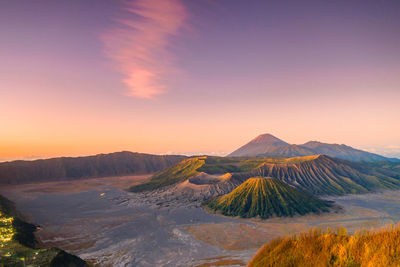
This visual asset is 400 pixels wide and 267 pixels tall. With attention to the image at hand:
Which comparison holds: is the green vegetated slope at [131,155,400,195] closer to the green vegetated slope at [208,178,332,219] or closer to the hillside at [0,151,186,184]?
the green vegetated slope at [208,178,332,219]

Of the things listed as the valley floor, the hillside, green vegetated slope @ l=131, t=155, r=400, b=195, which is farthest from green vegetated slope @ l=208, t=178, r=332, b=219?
the hillside

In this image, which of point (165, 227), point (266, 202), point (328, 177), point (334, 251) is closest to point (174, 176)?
point (266, 202)

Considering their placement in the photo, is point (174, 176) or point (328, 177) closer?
point (328, 177)

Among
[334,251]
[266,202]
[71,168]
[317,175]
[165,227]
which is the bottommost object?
[165,227]

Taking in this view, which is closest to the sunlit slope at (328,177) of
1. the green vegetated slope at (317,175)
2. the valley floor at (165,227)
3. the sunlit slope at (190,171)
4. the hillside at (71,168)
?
the green vegetated slope at (317,175)

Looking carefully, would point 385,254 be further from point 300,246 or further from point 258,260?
point 258,260

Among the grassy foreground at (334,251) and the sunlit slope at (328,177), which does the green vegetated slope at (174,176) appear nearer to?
the sunlit slope at (328,177)

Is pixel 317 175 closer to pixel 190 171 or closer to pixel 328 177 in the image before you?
pixel 328 177

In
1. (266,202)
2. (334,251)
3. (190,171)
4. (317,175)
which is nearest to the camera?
(334,251)
